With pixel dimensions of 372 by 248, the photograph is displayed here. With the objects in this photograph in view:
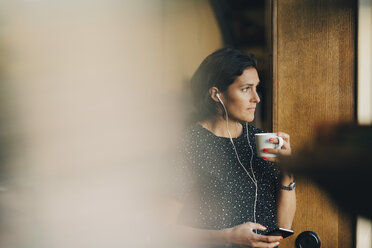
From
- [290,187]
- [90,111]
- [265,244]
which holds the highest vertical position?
[90,111]

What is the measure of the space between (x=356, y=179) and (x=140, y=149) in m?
0.38

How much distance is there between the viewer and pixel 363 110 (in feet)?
2.10

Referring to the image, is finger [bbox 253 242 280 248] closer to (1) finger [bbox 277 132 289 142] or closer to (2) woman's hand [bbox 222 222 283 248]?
(2) woman's hand [bbox 222 222 283 248]

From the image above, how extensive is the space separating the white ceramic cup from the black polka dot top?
0.05m

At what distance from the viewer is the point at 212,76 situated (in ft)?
1.99

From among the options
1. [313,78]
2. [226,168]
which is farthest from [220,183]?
[313,78]

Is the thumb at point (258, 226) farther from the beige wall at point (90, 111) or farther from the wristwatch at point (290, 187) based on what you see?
the beige wall at point (90, 111)

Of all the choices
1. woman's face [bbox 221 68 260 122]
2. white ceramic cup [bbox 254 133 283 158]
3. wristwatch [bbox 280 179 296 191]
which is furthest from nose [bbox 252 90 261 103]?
wristwatch [bbox 280 179 296 191]

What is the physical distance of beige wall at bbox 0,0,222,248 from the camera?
1.01 ft

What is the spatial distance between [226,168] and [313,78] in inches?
12.9

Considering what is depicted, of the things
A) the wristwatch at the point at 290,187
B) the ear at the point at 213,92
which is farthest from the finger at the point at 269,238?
the ear at the point at 213,92

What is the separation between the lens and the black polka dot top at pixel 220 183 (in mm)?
579

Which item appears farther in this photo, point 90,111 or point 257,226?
point 257,226

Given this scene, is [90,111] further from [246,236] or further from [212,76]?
[246,236]
